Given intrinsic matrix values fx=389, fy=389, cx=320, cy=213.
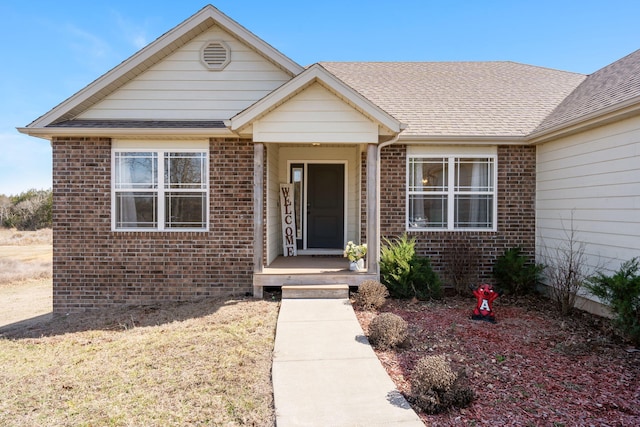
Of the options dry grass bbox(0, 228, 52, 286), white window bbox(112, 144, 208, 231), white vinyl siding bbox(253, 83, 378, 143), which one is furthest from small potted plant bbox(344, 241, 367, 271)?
dry grass bbox(0, 228, 52, 286)

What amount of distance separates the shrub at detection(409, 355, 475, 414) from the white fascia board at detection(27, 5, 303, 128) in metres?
6.21

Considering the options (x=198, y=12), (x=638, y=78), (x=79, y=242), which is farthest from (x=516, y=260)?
(x=79, y=242)

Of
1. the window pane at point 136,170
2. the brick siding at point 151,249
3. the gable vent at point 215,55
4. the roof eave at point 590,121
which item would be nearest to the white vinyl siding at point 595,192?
the roof eave at point 590,121

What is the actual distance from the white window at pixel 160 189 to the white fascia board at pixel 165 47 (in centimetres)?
127

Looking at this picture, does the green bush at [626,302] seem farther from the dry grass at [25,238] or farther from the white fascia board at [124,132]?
the dry grass at [25,238]

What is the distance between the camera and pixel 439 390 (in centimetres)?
340

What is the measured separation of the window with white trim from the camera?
8.16 metres

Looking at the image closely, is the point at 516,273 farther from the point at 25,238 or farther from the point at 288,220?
the point at 25,238

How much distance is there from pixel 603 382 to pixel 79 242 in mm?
8560

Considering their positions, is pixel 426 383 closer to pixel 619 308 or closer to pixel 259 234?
pixel 619 308

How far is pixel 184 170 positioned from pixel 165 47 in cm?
245

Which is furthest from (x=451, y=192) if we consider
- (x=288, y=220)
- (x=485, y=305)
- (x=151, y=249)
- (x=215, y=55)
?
(x=151, y=249)

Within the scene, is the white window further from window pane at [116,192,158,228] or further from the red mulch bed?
the red mulch bed

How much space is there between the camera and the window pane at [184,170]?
777 cm
